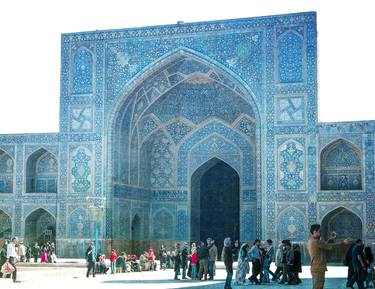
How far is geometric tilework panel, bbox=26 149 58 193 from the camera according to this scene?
959 inches

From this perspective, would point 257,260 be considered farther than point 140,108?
No

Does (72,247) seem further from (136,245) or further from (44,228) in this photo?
(136,245)

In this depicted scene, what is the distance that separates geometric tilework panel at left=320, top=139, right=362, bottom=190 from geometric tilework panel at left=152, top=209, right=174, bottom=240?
225 inches

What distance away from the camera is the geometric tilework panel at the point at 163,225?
24.7m

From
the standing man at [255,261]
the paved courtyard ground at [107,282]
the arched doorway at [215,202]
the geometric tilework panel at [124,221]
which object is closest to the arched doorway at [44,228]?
the geometric tilework panel at [124,221]

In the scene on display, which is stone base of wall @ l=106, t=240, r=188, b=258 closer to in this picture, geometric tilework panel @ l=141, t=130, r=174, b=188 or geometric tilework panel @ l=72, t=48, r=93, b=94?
geometric tilework panel @ l=141, t=130, r=174, b=188

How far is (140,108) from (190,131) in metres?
1.93

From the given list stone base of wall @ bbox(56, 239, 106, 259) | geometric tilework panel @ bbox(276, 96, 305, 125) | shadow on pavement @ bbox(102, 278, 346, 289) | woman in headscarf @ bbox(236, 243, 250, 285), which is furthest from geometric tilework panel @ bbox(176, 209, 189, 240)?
woman in headscarf @ bbox(236, 243, 250, 285)

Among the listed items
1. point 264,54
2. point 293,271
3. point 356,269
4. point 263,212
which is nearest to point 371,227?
point 263,212

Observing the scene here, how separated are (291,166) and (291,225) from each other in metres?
1.65

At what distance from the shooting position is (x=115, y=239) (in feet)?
74.5

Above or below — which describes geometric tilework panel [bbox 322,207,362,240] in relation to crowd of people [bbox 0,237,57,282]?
above

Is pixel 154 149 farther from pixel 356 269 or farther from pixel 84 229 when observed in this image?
pixel 356 269

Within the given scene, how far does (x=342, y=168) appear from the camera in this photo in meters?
21.4
